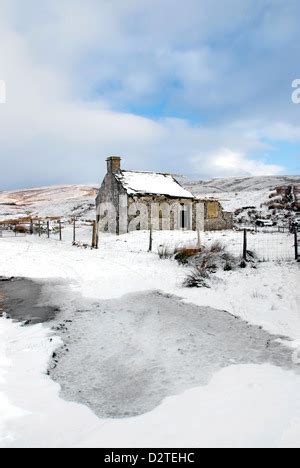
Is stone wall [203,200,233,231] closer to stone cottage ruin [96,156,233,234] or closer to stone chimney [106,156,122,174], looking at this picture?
stone cottage ruin [96,156,233,234]

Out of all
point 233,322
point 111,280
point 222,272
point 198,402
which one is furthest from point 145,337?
point 222,272

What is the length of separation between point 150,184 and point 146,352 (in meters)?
26.1

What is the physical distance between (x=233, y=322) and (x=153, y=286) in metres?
3.62

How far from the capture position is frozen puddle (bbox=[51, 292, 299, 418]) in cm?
450

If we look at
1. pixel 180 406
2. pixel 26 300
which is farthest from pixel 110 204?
pixel 180 406

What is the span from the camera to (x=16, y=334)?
21.7ft

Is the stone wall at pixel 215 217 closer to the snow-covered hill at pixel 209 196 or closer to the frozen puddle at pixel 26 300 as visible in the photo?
the snow-covered hill at pixel 209 196

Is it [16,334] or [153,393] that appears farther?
[16,334]

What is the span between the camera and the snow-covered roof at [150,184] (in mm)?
29172

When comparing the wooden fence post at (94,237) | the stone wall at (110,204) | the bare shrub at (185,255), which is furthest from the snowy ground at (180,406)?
the stone wall at (110,204)

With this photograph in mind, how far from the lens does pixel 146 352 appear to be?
580 cm

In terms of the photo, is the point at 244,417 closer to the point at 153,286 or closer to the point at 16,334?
the point at 16,334

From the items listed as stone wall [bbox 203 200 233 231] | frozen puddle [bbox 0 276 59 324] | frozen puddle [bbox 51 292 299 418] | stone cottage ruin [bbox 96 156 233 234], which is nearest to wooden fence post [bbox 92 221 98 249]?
stone cottage ruin [bbox 96 156 233 234]

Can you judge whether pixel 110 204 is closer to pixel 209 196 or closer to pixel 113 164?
pixel 113 164
